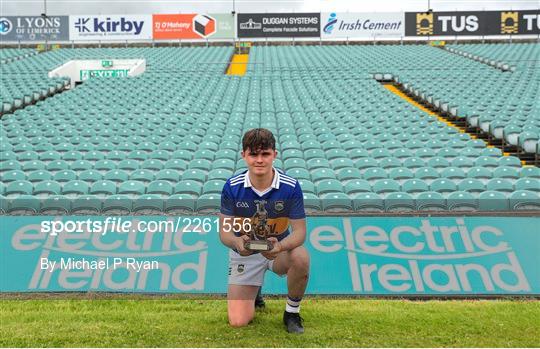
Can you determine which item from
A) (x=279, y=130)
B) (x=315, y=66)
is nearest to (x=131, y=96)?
(x=279, y=130)

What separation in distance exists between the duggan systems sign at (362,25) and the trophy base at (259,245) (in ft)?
109

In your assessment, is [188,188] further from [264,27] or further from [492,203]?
[264,27]

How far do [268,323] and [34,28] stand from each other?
35938 millimetres

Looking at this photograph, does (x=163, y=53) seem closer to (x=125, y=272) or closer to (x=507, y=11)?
(x=507, y=11)

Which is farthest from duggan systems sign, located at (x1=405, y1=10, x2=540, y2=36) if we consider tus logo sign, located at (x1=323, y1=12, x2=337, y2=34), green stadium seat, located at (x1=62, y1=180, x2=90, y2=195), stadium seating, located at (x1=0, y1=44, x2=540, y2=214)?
green stadium seat, located at (x1=62, y1=180, x2=90, y2=195)

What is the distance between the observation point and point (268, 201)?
3.29 meters

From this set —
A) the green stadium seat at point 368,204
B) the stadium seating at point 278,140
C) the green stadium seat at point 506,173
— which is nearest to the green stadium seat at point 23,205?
the stadium seating at point 278,140

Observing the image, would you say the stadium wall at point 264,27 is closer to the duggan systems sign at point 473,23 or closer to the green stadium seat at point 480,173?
the duggan systems sign at point 473,23

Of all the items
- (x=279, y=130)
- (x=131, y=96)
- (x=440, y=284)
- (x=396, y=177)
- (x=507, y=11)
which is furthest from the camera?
(x=507, y=11)

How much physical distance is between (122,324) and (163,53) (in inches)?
1115

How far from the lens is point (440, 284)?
4336mm

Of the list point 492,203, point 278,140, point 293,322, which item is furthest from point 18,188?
point 492,203

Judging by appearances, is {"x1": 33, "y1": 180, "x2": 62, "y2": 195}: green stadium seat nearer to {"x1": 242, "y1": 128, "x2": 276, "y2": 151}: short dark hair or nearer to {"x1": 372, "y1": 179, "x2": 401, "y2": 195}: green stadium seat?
{"x1": 372, "y1": 179, "x2": 401, "y2": 195}: green stadium seat

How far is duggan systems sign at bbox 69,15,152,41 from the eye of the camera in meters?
34.0
